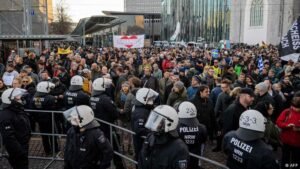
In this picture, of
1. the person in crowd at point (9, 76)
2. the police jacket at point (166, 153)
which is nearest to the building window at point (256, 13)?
the person in crowd at point (9, 76)

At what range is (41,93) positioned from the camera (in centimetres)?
771

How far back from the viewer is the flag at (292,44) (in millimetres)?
9664

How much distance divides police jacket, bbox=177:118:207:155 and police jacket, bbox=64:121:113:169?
1122 millimetres

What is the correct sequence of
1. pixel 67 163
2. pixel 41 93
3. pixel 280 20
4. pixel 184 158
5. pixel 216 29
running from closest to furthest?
pixel 184 158, pixel 67 163, pixel 41 93, pixel 280 20, pixel 216 29

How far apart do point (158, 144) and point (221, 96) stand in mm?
Answer: 4438

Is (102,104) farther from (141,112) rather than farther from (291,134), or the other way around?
(291,134)

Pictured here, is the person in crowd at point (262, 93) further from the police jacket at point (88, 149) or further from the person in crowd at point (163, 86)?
the police jacket at point (88, 149)

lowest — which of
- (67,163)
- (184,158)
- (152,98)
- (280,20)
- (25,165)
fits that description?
(25,165)

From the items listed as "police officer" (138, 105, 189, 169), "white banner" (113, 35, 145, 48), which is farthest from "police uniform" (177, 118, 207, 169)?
"white banner" (113, 35, 145, 48)

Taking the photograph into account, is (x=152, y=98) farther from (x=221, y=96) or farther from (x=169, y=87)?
(x=169, y=87)

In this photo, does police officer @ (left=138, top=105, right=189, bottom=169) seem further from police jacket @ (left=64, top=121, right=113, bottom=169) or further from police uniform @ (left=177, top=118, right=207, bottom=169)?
police uniform @ (left=177, top=118, right=207, bottom=169)

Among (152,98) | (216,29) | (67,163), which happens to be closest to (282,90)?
(152,98)

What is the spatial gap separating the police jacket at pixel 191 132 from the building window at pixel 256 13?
2408 inches

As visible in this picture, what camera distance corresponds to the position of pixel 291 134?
226 inches
